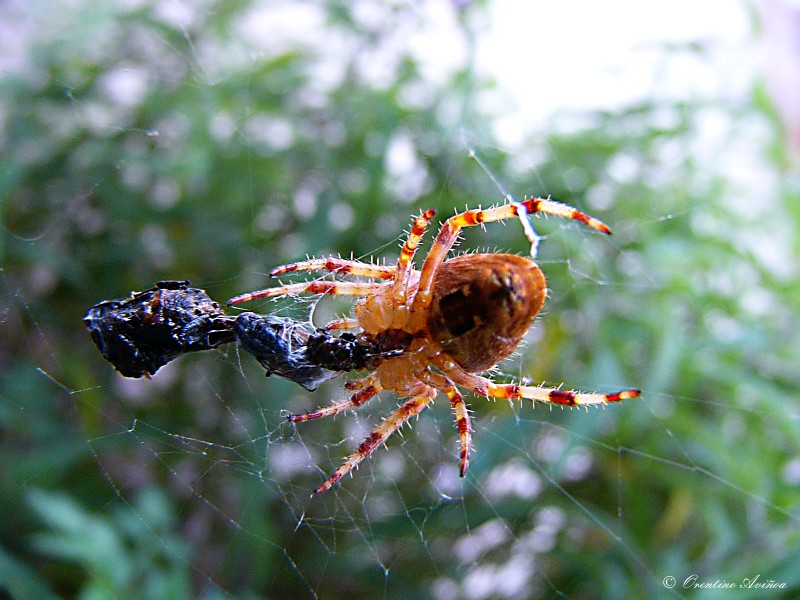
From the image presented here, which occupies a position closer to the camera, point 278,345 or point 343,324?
point 278,345

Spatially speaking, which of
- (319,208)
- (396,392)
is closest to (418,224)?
(396,392)

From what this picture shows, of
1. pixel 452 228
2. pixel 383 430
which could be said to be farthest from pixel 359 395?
pixel 452 228

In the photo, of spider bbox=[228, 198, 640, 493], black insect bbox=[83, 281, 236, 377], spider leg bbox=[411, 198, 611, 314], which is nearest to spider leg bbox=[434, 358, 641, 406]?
spider bbox=[228, 198, 640, 493]

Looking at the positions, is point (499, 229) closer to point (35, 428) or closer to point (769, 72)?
point (769, 72)

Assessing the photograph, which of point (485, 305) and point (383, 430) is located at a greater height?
point (485, 305)

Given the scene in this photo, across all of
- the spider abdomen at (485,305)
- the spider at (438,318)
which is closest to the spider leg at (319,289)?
the spider at (438,318)

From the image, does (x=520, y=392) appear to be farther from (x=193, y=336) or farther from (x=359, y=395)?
(x=193, y=336)

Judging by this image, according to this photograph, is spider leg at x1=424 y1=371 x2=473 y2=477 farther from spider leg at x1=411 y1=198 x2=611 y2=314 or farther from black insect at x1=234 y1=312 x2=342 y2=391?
black insect at x1=234 y1=312 x2=342 y2=391
